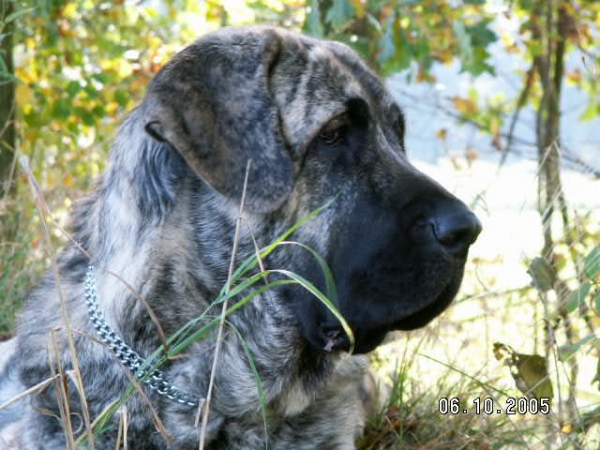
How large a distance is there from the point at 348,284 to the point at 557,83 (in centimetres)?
414

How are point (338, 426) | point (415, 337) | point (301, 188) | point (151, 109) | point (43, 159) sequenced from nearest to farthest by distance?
point (151, 109) < point (301, 188) < point (338, 426) < point (415, 337) < point (43, 159)

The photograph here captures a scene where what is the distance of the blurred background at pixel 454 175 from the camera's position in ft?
10.6

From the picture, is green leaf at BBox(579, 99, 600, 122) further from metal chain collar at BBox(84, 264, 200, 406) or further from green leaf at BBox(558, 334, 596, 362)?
metal chain collar at BBox(84, 264, 200, 406)

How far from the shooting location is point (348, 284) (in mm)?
2639

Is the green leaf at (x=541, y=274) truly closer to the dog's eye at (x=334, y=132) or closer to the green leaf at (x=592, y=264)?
the green leaf at (x=592, y=264)

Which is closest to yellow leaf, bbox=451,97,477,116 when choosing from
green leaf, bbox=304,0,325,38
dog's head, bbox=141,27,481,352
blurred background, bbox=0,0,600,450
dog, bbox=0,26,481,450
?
blurred background, bbox=0,0,600,450

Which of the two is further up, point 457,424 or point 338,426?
point 338,426

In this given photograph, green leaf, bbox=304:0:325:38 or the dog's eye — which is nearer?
the dog's eye

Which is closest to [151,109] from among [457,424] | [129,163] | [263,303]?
[129,163]

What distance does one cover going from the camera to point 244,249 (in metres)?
2.73

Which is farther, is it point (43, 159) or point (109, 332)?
point (43, 159)

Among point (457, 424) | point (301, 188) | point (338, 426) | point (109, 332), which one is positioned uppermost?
point (301, 188)

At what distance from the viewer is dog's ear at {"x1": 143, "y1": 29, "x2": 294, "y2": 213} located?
249 cm

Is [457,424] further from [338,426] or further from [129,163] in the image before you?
[129,163]
